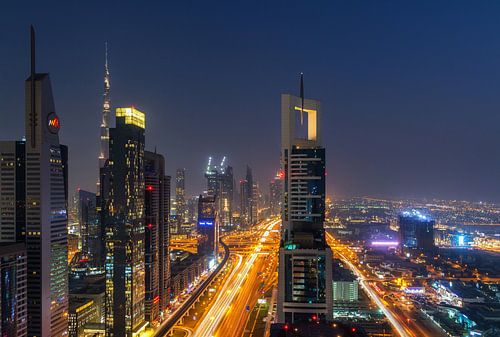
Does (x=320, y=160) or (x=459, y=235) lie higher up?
(x=320, y=160)

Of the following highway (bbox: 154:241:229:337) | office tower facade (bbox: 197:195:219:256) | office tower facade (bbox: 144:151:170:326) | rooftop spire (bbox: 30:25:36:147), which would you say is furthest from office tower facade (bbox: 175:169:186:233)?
rooftop spire (bbox: 30:25:36:147)

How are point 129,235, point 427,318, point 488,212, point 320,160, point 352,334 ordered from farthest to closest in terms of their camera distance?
point 488,212, point 427,318, point 129,235, point 320,160, point 352,334

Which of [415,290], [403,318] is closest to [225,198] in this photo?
[415,290]

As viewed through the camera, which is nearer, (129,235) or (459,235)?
(129,235)

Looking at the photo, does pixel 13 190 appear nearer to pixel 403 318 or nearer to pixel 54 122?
pixel 54 122

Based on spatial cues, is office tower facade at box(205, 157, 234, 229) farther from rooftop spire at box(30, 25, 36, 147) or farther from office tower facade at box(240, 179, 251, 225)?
rooftop spire at box(30, 25, 36, 147)

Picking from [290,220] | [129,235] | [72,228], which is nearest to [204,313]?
[129,235]

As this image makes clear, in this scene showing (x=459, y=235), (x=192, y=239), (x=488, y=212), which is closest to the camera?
(x=459, y=235)

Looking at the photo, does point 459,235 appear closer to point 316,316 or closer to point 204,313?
point 204,313
